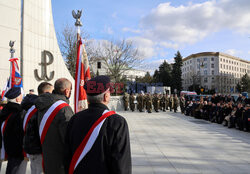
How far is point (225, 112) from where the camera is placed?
12.1 m

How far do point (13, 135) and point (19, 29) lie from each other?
895 centimetres

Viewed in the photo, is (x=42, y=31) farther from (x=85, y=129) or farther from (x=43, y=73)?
(x=85, y=129)

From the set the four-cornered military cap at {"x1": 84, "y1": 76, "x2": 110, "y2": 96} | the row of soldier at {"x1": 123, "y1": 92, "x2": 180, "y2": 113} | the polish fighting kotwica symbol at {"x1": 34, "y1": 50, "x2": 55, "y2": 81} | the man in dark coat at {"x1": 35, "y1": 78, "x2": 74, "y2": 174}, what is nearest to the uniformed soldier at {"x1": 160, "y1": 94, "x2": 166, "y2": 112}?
the row of soldier at {"x1": 123, "y1": 92, "x2": 180, "y2": 113}

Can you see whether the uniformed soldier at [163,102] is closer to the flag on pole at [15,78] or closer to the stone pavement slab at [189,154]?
the stone pavement slab at [189,154]

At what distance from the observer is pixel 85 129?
188cm

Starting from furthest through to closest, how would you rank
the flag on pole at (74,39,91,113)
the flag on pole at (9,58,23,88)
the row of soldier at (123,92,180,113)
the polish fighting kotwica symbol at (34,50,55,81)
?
the row of soldier at (123,92,180,113) < the polish fighting kotwica symbol at (34,50,55,81) < the flag on pole at (9,58,23,88) < the flag on pole at (74,39,91,113)

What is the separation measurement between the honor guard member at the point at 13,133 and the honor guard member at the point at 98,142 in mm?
1891

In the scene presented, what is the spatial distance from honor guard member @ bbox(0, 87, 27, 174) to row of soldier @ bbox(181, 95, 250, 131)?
401 inches

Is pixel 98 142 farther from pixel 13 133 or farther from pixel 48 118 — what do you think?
pixel 13 133

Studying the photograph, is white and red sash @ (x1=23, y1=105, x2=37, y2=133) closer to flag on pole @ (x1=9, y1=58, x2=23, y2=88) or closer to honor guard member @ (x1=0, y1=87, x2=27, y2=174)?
honor guard member @ (x1=0, y1=87, x2=27, y2=174)

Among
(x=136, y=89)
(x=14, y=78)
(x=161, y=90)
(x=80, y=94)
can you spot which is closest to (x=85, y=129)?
(x=80, y=94)

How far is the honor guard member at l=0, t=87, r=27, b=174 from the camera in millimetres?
3314

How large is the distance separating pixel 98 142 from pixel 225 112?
40.0 feet

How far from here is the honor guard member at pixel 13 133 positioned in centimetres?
331
